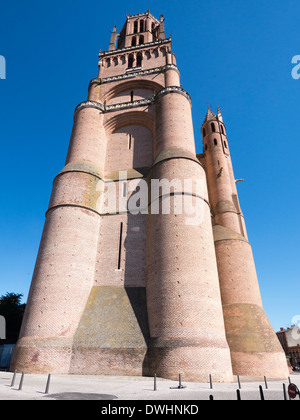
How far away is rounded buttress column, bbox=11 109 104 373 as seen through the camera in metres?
12.8

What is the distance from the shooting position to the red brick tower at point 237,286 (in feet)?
48.7

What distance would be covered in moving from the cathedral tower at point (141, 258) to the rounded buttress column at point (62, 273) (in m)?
0.06

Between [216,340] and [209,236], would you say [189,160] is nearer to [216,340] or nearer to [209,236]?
[209,236]

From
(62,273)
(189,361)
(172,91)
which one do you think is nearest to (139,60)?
(172,91)

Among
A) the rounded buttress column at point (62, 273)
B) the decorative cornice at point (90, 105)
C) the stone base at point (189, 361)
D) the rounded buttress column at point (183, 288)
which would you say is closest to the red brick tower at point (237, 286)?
the rounded buttress column at point (183, 288)

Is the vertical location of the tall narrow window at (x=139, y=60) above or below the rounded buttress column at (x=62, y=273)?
above

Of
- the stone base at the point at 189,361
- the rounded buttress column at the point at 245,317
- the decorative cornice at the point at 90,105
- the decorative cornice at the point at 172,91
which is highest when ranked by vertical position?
the decorative cornice at the point at 90,105

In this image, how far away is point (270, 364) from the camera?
14617 mm

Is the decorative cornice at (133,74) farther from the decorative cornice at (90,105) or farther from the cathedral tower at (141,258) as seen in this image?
the decorative cornice at (90,105)

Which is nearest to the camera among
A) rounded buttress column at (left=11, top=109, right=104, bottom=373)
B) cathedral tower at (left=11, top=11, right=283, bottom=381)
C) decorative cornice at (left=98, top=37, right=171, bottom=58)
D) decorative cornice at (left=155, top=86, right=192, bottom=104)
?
cathedral tower at (left=11, top=11, right=283, bottom=381)

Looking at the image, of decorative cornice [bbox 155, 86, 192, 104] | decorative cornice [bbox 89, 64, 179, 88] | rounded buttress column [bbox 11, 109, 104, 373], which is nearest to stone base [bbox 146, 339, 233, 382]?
rounded buttress column [bbox 11, 109, 104, 373]

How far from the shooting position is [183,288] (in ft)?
42.8

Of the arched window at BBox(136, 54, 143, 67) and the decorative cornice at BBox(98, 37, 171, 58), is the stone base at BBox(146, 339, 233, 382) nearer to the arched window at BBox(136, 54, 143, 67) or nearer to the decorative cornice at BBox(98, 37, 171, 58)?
the arched window at BBox(136, 54, 143, 67)

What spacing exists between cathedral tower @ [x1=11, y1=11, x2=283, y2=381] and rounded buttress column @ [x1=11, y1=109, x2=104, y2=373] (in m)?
0.06
